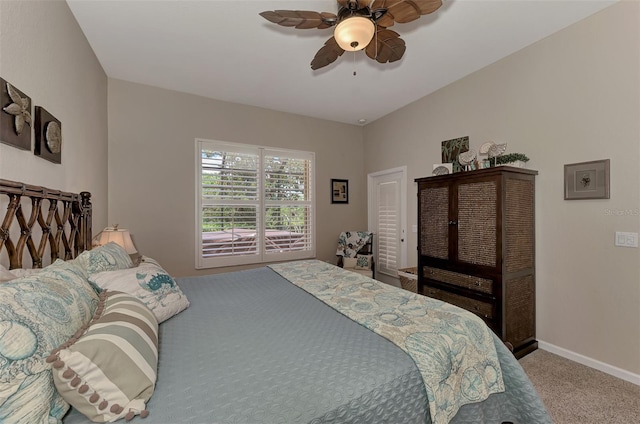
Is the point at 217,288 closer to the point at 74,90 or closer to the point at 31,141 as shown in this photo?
the point at 31,141

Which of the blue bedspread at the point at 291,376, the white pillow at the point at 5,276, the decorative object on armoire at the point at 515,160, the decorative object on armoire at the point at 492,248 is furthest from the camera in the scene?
the decorative object on armoire at the point at 515,160

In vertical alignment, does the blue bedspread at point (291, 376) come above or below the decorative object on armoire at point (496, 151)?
below

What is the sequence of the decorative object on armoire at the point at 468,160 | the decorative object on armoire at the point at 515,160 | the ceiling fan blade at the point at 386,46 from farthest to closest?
the decorative object on armoire at the point at 468,160 → the decorative object on armoire at the point at 515,160 → the ceiling fan blade at the point at 386,46

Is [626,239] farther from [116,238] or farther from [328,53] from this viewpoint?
[116,238]

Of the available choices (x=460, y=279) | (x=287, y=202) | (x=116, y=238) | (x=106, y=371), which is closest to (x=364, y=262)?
(x=287, y=202)

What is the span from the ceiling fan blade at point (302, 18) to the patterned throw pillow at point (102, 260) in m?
1.79

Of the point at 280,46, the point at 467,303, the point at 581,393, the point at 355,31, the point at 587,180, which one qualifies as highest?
the point at 280,46

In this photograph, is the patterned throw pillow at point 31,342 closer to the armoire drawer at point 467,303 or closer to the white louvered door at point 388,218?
the armoire drawer at point 467,303

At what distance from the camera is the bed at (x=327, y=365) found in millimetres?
865

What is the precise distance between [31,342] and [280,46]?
2725mm

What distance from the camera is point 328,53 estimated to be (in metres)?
2.15

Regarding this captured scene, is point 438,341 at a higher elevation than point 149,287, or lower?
lower

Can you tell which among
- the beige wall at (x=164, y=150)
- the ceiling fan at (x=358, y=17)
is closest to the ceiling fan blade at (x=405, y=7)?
the ceiling fan at (x=358, y=17)

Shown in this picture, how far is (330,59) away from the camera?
2225 mm
